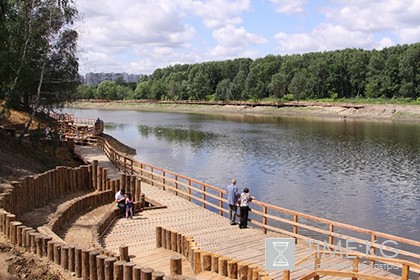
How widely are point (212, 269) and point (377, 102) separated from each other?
103762 mm

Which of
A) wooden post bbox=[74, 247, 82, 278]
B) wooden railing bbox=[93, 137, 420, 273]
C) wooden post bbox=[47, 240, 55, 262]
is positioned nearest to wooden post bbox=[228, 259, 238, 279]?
wooden railing bbox=[93, 137, 420, 273]

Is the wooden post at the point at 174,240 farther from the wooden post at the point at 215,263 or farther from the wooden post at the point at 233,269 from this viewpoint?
the wooden post at the point at 233,269

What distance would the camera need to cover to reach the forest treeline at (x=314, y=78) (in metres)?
116

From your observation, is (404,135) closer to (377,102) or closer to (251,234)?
(377,102)

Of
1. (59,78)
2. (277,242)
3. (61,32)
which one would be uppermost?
(61,32)

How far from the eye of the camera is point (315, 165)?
44312 millimetres

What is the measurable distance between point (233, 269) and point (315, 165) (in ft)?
109

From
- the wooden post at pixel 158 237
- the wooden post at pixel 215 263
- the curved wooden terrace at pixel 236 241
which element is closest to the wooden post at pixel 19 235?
the curved wooden terrace at pixel 236 241

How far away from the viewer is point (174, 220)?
19672mm


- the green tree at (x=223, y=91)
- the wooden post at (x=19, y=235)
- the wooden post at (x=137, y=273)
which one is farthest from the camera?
the green tree at (x=223, y=91)

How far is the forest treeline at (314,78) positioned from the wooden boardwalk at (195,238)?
102113mm

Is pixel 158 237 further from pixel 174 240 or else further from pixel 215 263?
pixel 215 263

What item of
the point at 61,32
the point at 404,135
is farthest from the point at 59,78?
the point at 404,135

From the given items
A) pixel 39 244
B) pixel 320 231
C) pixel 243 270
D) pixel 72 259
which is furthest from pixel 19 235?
pixel 320 231
